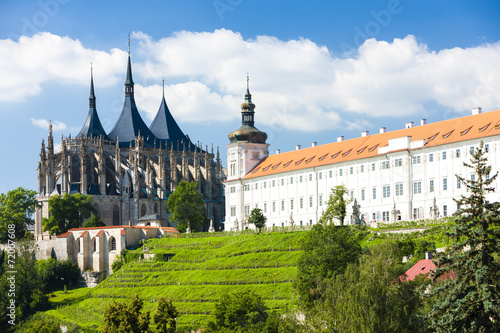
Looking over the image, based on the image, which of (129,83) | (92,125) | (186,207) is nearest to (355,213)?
(186,207)

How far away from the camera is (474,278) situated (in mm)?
31641

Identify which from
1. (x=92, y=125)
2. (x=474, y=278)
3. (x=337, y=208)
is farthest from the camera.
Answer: (x=92, y=125)

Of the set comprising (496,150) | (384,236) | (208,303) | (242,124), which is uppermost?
(242,124)

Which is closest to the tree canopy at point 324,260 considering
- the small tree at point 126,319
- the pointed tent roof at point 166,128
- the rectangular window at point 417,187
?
the small tree at point 126,319

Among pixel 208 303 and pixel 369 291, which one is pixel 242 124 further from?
pixel 369 291

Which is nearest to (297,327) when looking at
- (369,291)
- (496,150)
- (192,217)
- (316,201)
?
(369,291)

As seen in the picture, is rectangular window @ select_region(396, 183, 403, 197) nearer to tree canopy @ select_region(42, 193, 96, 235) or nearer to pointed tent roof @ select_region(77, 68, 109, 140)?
tree canopy @ select_region(42, 193, 96, 235)

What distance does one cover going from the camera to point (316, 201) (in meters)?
86.2

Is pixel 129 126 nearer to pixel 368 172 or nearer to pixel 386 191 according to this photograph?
pixel 368 172

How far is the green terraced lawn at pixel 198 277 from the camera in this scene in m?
66.5

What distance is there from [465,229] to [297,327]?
16.7m

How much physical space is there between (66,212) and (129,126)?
94.8 ft

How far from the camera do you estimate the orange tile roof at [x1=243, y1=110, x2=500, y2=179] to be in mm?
71750

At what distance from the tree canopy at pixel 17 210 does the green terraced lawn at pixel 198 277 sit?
54.9 ft
